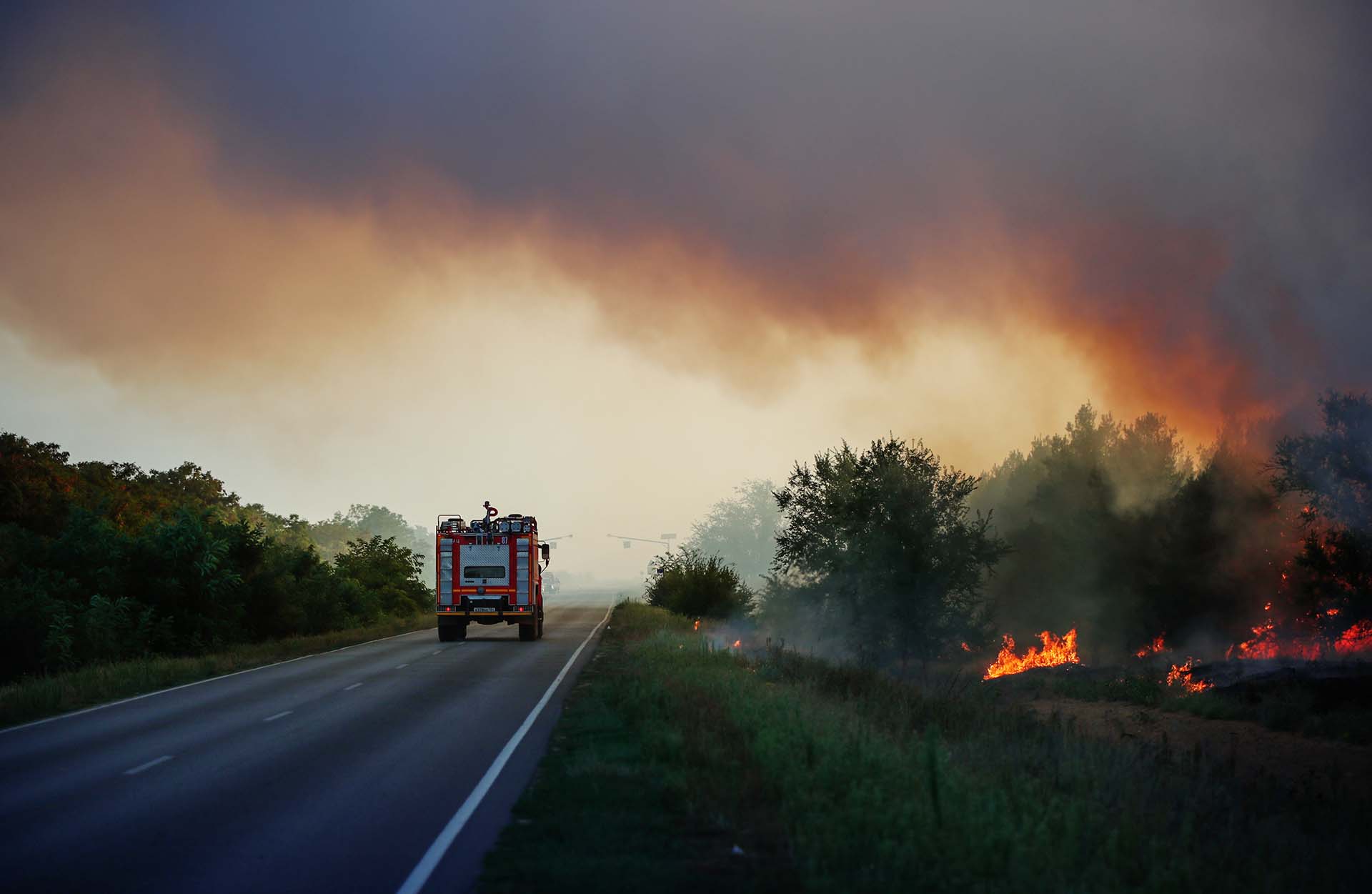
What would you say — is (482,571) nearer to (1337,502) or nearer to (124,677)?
(124,677)

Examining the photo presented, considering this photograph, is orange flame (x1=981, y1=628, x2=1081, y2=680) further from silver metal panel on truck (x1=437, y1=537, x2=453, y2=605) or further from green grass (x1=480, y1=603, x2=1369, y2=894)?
green grass (x1=480, y1=603, x2=1369, y2=894)

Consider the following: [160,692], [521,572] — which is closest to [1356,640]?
[521,572]

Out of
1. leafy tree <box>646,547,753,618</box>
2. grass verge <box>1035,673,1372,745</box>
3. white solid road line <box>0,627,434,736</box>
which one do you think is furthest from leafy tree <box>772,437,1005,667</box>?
white solid road line <box>0,627,434,736</box>

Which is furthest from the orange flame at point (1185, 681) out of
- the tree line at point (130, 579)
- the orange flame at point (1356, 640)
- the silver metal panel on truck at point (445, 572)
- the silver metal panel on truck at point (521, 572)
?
the tree line at point (130, 579)

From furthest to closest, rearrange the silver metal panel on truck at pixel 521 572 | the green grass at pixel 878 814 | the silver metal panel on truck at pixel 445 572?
the silver metal panel on truck at pixel 521 572 → the silver metal panel on truck at pixel 445 572 → the green grass at pixel 878 814

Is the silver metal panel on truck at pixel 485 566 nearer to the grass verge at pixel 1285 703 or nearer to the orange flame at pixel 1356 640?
the grass verge at pixel 1285 703

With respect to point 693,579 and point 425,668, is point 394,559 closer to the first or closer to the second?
point 693,579

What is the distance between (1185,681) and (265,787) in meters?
30.2

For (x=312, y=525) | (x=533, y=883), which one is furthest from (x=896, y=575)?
(x=312, y=525)

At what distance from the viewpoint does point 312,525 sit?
540 ft

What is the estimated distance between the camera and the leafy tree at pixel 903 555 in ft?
164

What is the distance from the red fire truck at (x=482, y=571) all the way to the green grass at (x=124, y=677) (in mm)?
3699

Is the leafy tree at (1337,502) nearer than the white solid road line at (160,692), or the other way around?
the white solid road line at (160,692)

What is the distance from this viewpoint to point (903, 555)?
49.7 m
